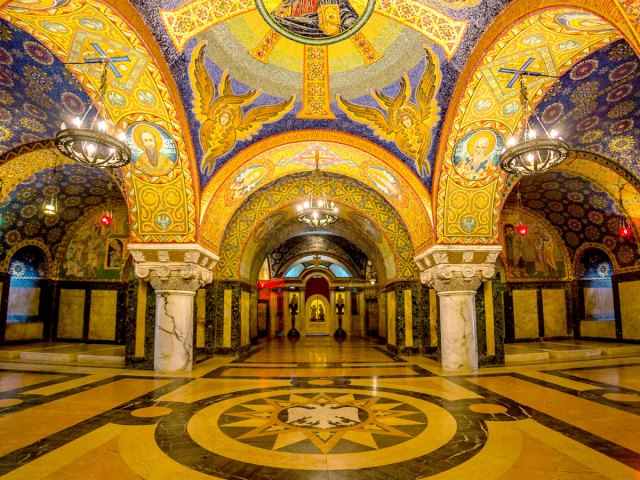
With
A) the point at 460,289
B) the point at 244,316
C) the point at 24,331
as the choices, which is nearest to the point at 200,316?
the point at 244,316

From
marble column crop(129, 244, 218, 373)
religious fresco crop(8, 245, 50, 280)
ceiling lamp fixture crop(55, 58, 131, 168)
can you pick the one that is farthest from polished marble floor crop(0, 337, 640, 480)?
religious fresco crop(8, 245, 50, 280)

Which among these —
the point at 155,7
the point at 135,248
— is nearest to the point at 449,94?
the point at 155,7

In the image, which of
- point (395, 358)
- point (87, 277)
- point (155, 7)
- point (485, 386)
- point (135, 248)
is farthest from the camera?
point (87, 277)

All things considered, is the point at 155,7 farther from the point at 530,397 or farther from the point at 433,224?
the point at 530,397

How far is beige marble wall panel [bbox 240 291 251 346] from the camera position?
13.0 meters

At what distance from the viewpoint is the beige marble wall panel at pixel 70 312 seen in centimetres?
1523

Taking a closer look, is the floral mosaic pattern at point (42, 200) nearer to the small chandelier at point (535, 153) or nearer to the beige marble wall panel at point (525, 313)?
the small chandelier at point (535, 153)

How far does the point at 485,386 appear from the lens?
6.97 meters

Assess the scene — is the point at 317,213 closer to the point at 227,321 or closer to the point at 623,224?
the point at 227,321

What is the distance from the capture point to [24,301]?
14.6 meters

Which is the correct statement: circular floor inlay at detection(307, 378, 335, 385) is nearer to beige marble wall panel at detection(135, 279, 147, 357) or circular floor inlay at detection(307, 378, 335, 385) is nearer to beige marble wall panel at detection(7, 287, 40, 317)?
beige marble wall panel at detection(135, 279, 147, 357)

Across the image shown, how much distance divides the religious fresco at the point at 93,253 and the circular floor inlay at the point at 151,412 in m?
11.1

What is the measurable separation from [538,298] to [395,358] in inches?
316

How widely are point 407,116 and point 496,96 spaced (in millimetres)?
1698
